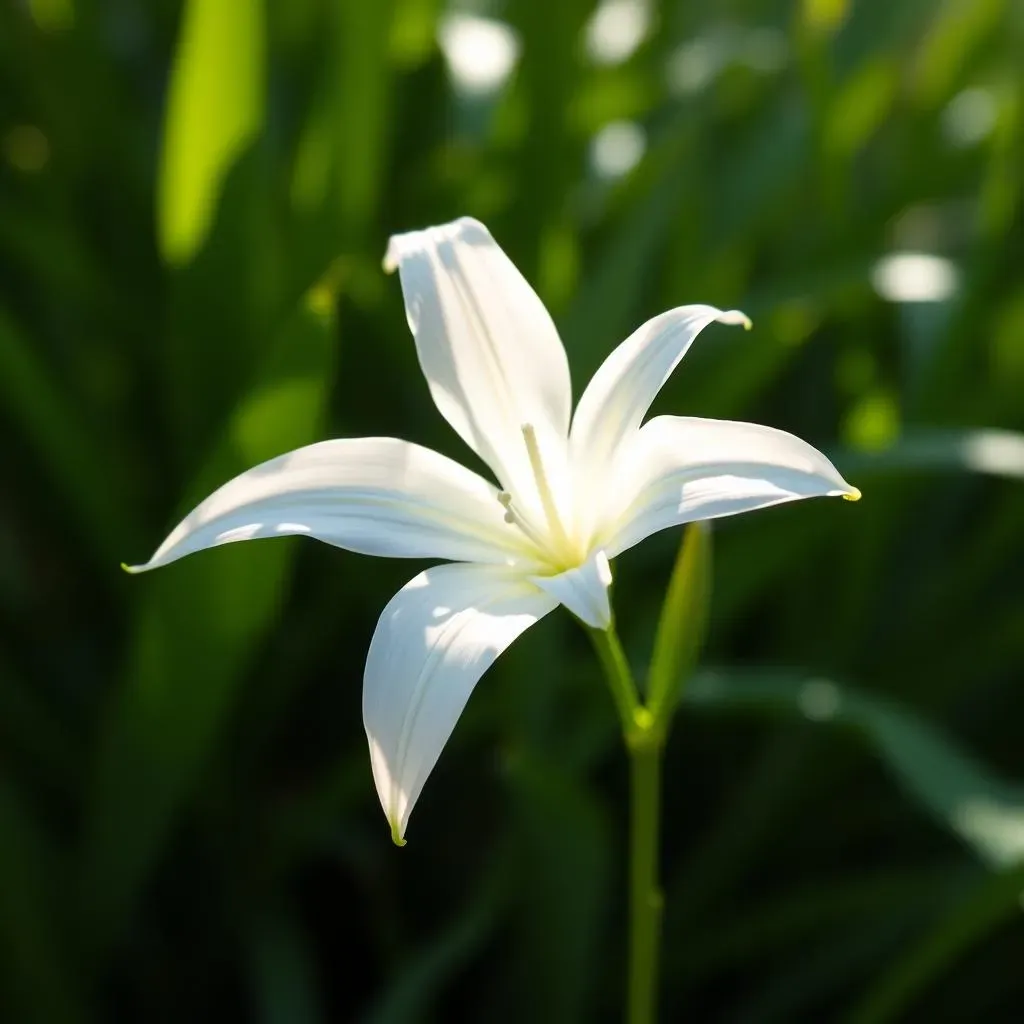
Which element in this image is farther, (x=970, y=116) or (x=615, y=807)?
(x=970, y=116)

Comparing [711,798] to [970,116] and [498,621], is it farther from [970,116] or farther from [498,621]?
[970,116]

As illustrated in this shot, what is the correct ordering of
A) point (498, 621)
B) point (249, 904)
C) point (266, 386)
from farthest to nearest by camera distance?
point (249, 904), point (266, 386), point (498, 621)

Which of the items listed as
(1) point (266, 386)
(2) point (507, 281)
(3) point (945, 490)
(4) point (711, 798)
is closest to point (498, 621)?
(2) point (507, 281)

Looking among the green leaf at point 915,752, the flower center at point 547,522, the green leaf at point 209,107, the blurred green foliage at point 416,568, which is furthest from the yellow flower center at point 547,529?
the green leaf at point 209,107

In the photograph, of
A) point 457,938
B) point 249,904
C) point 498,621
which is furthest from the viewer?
point 249,904

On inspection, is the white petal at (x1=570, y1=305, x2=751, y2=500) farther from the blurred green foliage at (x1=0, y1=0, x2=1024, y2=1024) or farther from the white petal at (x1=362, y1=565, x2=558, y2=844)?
the blurred green foliage at (x1=0, y1=0, x2=1024, y2=1024)

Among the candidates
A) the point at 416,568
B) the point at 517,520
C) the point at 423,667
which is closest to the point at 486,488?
the point at 517,520

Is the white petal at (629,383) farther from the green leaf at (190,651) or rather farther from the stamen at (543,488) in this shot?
the green leaf at (190,651)

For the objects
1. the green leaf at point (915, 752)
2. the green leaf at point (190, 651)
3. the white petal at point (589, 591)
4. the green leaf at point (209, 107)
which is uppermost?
the green leaf at point (209, 107)
